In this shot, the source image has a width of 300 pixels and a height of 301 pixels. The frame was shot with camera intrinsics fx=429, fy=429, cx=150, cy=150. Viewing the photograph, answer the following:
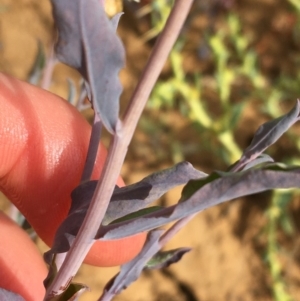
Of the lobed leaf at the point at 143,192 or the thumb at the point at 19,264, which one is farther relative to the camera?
the thumb at the point at 19,264

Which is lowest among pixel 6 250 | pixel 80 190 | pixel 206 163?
pixel 206 163

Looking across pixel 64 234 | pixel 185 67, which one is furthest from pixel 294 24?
pixel 64 234

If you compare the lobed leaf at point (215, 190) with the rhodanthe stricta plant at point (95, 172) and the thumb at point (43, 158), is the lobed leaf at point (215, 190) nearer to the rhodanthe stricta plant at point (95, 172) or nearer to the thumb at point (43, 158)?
the rhodanthe stricta plant at point (95, 172)

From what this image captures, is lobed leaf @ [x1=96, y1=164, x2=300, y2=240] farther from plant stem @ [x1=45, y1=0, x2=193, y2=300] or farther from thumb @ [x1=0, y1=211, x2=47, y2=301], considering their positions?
thumb @ [x1=0, y1=211, x2=47, y2=301]

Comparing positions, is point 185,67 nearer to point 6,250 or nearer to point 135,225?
point 6,250

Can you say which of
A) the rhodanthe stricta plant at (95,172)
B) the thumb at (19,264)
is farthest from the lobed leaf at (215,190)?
the thumb at (19,264)

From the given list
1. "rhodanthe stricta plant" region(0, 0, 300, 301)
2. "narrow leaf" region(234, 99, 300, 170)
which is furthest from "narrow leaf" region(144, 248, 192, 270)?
"narrow leaf" region(234, 99, 300, 170)

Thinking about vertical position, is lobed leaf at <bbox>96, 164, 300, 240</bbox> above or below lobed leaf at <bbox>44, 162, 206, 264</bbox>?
above

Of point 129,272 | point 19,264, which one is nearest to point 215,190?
point 129,272
